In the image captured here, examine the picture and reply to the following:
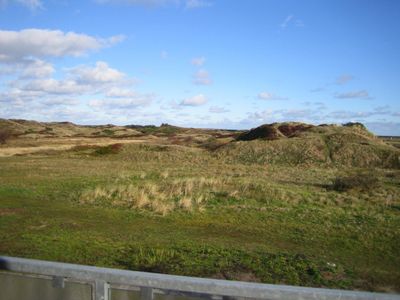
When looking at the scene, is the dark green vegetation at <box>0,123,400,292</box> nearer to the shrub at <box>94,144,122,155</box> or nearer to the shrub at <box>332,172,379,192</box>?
the shrub at <box>332,172,379,192</box>

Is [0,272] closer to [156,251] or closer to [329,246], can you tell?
[156,251]

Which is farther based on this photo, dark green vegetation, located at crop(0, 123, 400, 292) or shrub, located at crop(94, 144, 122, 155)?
shrub, located at crop(94, 144, 122, 155)

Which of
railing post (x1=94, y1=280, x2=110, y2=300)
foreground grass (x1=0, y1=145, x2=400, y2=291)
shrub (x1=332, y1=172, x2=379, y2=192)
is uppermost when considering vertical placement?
railing post (x1=94, y1=280, x2=110, y2=300)

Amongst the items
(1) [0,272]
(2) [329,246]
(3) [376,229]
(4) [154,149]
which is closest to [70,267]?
(1) [0,272]

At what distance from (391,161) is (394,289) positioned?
31.2 meters

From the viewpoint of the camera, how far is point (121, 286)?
3699 millimetres

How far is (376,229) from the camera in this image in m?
13.0

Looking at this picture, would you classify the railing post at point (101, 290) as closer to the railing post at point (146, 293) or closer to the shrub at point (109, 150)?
the railing post at point (146, 293)

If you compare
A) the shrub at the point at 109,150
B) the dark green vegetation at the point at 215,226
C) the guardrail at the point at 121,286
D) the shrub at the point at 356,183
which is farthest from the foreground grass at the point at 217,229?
the shrub at the point at 109,150

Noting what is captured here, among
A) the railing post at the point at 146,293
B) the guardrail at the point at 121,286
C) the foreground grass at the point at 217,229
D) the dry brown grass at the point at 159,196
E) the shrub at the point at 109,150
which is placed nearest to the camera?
the guardrail at the point at 121,286

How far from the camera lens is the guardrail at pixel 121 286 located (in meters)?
3.35

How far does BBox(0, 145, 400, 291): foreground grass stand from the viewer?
9.26 m

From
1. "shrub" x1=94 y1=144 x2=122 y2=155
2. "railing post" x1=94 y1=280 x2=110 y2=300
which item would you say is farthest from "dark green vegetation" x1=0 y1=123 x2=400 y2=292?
"shrub" x1=94 y1=144 x2=122 y2=155

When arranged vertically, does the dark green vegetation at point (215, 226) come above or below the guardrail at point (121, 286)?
below
